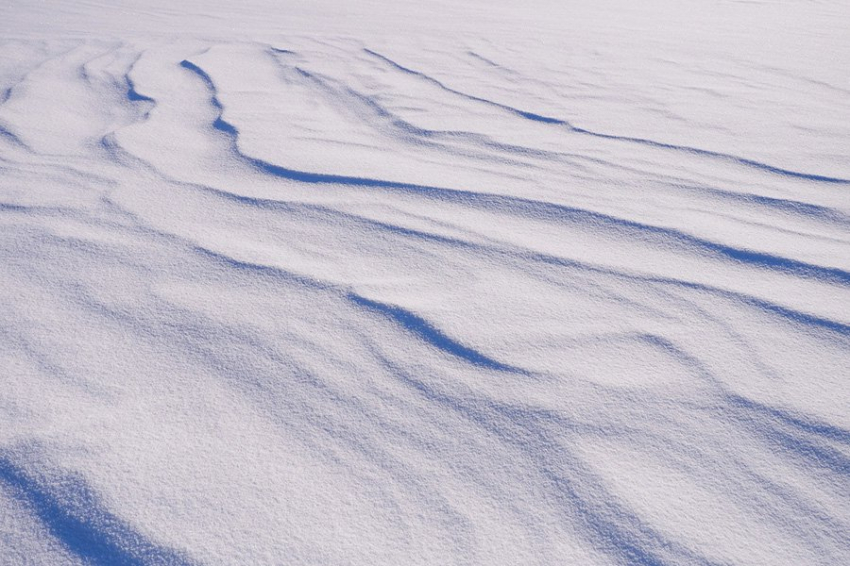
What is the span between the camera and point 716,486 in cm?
85

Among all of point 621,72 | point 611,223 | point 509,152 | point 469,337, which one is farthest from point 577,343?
point 621,72

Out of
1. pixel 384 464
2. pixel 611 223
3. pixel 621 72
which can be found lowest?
pixel 384 464

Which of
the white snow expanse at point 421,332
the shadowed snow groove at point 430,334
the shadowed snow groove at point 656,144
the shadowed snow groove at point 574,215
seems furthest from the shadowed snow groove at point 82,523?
the shadowed snow groove at point 656,144

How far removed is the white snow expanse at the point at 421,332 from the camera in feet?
2.63

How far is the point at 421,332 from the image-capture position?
1.11 meters

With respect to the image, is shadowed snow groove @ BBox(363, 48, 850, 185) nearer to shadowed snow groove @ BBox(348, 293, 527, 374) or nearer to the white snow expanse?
the white snow expanse

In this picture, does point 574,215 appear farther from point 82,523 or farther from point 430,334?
point 82,523

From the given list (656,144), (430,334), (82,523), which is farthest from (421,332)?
(656,144)

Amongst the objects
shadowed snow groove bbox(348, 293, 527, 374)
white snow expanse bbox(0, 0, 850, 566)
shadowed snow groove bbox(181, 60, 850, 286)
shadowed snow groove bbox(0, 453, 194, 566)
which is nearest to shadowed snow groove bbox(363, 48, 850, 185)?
white snow expanse bbox(0, 0, 850, 566)

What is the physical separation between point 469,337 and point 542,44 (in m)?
2.97

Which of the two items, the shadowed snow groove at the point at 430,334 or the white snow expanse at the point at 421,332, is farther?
the shadowed snow groove at the point at 430,334

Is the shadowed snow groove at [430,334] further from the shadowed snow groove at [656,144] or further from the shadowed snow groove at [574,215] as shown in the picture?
the shadowed snow groove at [656,144]

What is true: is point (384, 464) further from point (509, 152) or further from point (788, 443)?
point (509, 152)

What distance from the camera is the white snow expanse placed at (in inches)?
31.6
